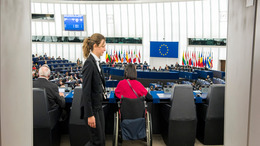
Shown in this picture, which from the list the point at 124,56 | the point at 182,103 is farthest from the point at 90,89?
the point at 124,56

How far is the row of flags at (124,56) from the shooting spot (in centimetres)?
2267

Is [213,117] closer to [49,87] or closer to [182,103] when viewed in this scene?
[182,103]

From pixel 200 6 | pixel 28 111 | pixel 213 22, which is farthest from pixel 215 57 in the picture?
pixel 28 111

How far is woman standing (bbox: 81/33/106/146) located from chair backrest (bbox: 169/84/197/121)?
1535mm

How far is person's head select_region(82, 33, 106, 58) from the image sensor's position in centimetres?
240

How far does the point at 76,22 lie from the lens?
20.5 m

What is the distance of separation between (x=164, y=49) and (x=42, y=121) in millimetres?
17543

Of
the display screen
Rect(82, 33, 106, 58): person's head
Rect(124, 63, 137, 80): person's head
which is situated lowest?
Rect(124, 63, 137, 80): person's head

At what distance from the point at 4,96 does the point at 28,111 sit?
435 mm

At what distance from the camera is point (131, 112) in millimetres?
3281

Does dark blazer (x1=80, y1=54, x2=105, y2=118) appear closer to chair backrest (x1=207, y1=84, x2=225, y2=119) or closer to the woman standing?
the woman standing

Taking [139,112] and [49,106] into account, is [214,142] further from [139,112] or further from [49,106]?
[49,106]

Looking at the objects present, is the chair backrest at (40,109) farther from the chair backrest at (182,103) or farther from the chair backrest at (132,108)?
the chair backrest at (182,103)

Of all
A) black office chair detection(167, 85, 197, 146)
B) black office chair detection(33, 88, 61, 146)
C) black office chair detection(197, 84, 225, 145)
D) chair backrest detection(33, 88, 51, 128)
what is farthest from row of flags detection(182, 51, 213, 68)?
chair backrest detection(33, 88, 51, 128)
